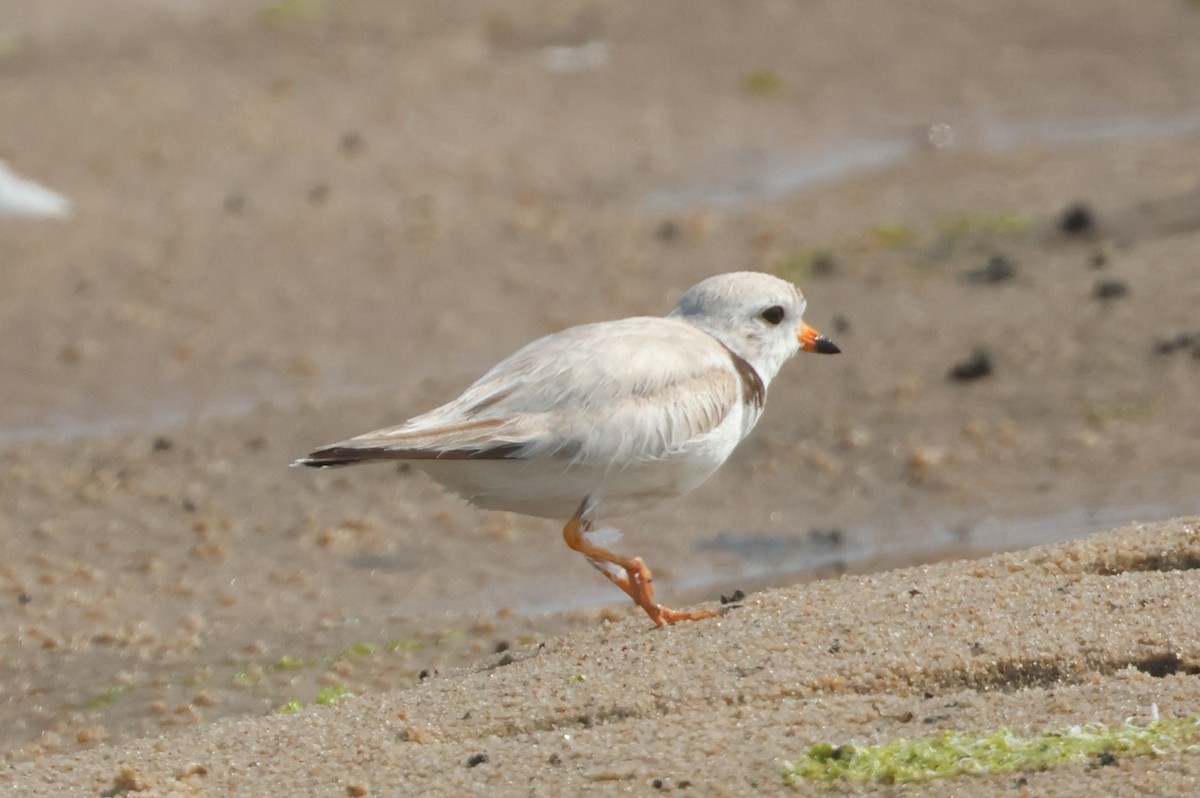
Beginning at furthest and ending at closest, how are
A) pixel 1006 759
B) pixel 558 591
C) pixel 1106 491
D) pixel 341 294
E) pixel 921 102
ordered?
1. pixel 921 102
2. pixel 341 294
3. pixel 1106 491
4. pixel 558 591
5. pixel 1006 759

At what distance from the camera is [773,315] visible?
20.0ft

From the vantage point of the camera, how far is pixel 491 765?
4547 mm

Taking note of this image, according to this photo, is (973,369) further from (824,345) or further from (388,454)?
(388,454)

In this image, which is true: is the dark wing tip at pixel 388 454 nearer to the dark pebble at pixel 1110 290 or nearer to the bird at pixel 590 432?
the bird at pixel 590 432

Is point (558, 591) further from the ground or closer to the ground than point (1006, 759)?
closer to the ground

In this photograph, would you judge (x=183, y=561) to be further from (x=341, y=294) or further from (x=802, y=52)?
(x=802, y=52)

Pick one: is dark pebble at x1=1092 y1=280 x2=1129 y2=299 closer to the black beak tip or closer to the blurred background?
the blurred background

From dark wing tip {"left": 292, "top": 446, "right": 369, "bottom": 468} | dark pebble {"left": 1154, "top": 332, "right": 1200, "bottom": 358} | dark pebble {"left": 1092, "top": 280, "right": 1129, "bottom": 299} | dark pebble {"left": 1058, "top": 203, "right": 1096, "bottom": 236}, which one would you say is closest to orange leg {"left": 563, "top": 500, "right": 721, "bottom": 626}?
dark wing tip {"left": 292, "top": 446, "right": 369, "bottom": 468}

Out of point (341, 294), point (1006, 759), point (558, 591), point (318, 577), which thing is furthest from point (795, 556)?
point (341, 294)

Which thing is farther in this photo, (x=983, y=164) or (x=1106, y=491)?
(x=983, y=164)

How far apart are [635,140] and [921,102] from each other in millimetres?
2618

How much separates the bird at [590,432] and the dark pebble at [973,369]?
3.05m

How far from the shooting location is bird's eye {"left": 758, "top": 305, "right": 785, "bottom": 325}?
607cm

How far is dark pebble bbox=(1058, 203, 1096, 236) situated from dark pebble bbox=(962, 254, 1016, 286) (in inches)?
23.2
